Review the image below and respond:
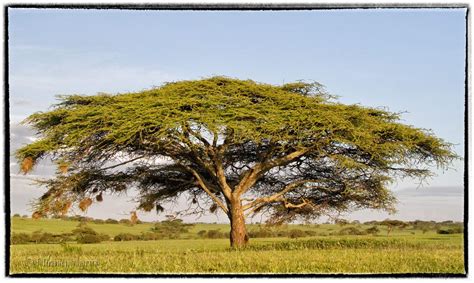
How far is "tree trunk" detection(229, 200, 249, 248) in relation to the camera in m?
23.7

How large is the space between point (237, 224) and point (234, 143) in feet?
8.47

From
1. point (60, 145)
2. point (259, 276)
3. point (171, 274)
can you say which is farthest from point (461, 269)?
point (60, 145)

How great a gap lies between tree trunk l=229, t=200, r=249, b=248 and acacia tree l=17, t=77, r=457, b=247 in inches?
1.2

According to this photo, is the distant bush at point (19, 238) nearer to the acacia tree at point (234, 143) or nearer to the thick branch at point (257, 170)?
the acacia tree at point (234, 143)


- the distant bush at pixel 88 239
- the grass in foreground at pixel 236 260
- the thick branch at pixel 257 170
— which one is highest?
the thick branch at pixel 257 170

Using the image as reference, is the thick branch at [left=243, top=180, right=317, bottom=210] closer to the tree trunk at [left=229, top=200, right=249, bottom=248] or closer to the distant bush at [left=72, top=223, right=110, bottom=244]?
the tree trunk at [left=229, top=200, right=249, bottom=248]

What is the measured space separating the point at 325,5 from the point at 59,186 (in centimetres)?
1197

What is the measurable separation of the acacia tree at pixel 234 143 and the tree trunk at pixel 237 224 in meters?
0.03

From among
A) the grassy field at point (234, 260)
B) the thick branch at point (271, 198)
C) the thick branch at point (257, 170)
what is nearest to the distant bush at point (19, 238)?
the grassy field at point (234, 260)

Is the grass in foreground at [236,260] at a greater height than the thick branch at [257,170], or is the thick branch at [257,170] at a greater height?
the thick branch at [257,170]

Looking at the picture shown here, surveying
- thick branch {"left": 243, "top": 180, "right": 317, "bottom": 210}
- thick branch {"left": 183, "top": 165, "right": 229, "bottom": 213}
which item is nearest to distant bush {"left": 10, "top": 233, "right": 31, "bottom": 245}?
thick branch {"left": 183, "top": 165, "right": 229, "bottom": 213}

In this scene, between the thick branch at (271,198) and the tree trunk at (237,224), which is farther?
the thick branch at (271,198)

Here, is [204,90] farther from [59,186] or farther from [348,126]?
[59,186]

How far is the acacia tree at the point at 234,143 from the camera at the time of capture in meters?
22.3
